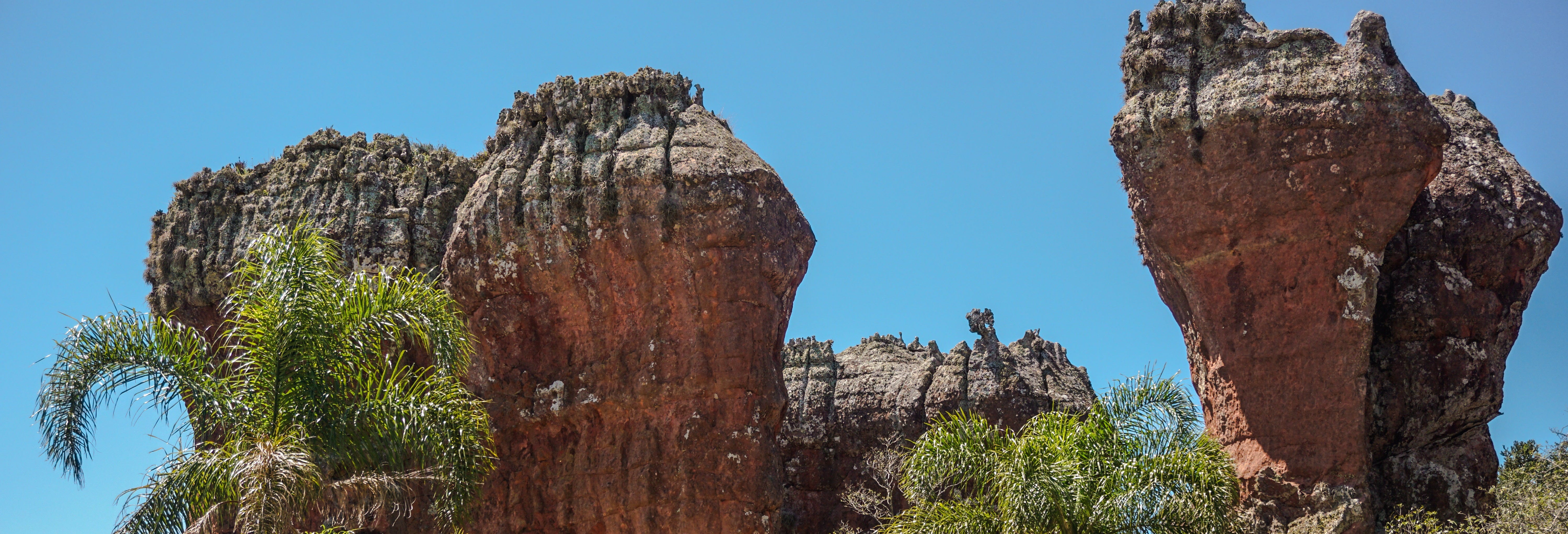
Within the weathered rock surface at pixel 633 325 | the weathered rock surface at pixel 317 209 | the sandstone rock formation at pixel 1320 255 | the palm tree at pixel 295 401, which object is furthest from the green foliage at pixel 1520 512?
the weathered rock surface at pixel 317 209

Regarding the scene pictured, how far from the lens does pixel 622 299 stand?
21625 mm

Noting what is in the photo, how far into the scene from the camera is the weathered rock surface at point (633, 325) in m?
20.8

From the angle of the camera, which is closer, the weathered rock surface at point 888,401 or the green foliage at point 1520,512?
the green foliage at point 1520,512

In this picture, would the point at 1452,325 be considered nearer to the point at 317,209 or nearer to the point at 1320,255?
the point at 1320,255

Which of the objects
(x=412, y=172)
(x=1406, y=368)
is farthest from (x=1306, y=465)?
(x=412, y=172)

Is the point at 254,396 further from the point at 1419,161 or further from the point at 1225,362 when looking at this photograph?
the point at 1419,161

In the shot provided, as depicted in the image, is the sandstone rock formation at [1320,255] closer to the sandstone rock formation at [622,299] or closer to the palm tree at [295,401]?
the sandstone rock formation at [622,299]

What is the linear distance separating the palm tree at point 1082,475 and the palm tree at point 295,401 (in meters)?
6.62

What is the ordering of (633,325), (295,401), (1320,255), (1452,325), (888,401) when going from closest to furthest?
(295,401)
(1320,255)
(1452,325)
(633,325)
(888,401)

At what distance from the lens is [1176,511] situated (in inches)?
713

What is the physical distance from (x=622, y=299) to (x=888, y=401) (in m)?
11.2

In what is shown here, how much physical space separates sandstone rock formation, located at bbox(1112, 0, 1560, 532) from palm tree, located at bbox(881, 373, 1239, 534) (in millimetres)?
1217

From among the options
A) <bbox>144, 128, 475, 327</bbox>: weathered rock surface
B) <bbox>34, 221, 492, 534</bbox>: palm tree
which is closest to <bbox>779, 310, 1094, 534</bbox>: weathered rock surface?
<bbox>144, 128, 475, 327</bbox>: weathered rock surface

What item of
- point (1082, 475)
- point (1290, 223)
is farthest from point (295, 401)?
point (1290, 223)
